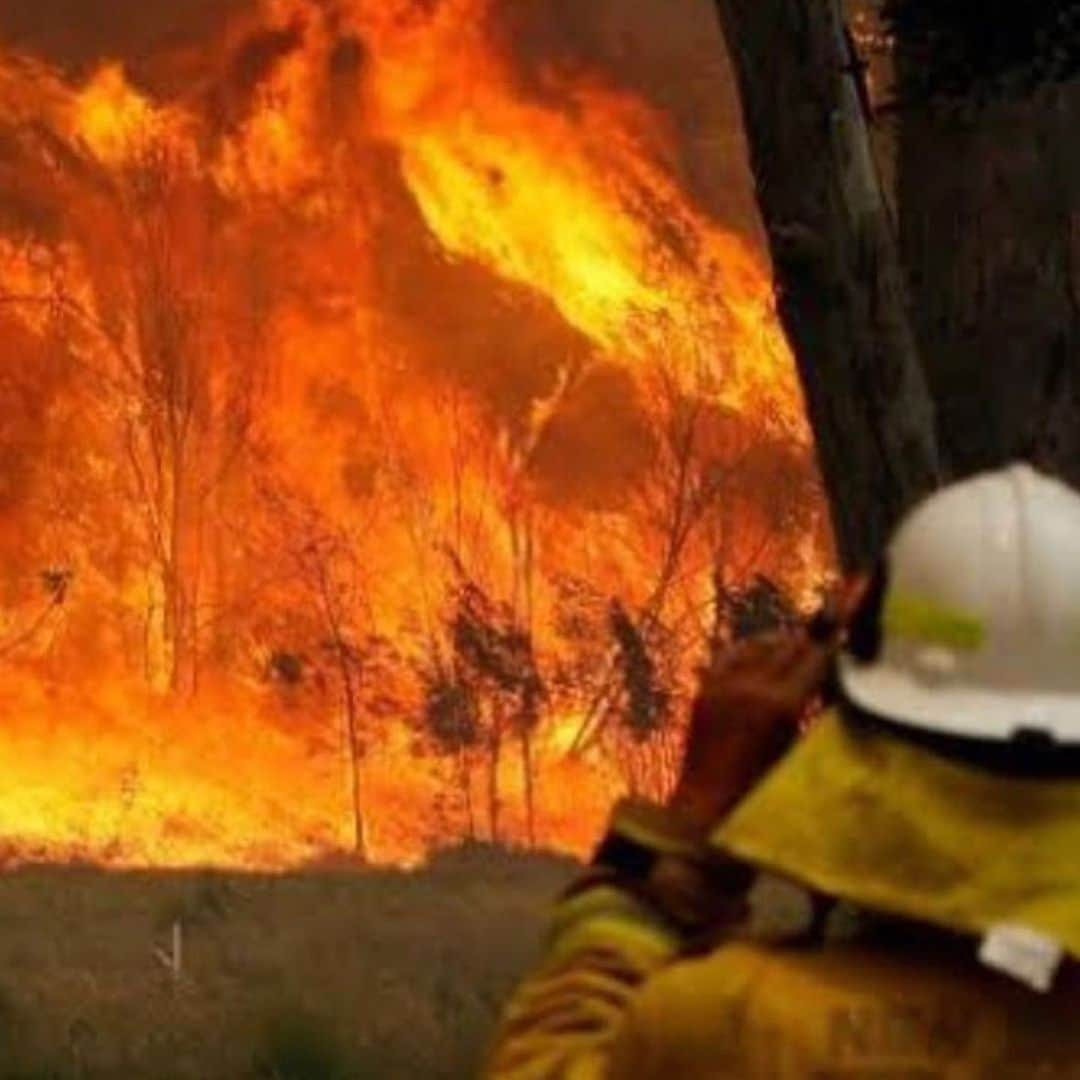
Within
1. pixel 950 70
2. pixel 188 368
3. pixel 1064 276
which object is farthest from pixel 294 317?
pixel 950 70

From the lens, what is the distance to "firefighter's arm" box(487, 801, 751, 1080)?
2527 mm

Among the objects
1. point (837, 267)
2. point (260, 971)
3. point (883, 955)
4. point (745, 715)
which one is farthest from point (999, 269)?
point (260, 971)

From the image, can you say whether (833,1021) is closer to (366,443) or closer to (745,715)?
(745,715)

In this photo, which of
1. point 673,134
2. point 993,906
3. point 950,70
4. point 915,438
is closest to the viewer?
point 993,906

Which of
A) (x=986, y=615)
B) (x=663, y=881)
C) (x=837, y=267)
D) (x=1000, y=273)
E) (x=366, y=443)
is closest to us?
(x=986, y=615)

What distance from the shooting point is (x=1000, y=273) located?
503 centimetres

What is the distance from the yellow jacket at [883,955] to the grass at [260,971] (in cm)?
565

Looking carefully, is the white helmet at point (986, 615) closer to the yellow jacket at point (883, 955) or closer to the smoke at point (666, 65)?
the yellow jacket at point (883, 955)

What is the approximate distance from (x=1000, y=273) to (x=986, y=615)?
2.59 metres

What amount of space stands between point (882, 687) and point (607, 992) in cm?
33

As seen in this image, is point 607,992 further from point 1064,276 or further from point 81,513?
point 81,513

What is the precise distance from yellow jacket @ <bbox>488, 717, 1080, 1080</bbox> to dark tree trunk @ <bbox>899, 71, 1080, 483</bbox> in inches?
99.7

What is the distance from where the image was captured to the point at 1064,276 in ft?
16.5

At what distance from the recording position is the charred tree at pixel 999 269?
16.3ft
